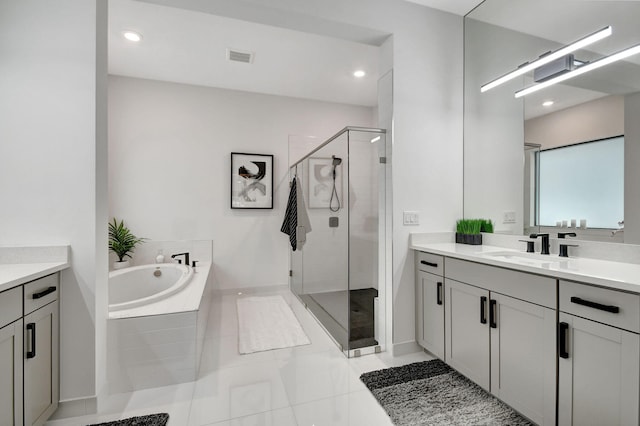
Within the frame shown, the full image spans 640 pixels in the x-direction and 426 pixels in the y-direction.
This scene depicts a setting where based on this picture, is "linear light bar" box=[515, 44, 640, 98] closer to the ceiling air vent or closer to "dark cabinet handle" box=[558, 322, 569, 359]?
"dark cabinet handle" box=[558, 322, 569, 359]

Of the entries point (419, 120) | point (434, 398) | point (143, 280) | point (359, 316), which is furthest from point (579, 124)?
point (143, 280)

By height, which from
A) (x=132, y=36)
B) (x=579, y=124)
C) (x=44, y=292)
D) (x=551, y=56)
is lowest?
(x=44, y=292)

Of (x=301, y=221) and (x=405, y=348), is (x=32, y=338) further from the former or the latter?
(x=301, y=221)

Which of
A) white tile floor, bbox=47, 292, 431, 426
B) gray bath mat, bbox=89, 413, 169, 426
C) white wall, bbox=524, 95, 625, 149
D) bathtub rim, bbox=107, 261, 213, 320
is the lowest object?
white tile floor, bbox=47, 292, 431, 426

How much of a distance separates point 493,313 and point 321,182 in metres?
1.85

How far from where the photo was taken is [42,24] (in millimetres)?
1545

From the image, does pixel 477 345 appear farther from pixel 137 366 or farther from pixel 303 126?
pixel 303 126

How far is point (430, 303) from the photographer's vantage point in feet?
6.94

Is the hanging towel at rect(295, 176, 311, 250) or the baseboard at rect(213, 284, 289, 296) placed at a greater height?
the hanging towel at rect(295, 176, 311, 250)

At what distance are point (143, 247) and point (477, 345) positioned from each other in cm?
357

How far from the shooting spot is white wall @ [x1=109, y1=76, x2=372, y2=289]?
3.43 meters

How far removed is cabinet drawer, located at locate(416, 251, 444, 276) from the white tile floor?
0.70 meters

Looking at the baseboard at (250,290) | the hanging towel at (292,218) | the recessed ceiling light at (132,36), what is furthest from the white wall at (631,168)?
the recessed ceiling light at (132,36)

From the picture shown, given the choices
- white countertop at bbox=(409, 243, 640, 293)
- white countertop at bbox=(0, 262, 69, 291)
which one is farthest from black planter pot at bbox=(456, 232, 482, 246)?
white countertop at bbox=(0, 262, 69, 291)
